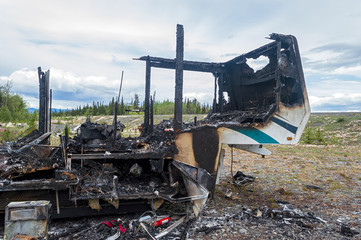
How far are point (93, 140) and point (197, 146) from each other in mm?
2567

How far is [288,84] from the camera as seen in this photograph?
467 centimetres

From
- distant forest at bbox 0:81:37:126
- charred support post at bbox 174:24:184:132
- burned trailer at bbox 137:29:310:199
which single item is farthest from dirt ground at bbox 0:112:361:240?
distant forest at bbox 0:81:37:126

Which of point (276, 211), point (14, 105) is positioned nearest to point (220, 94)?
point (276, 211)

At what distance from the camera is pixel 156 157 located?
4332 millimetres

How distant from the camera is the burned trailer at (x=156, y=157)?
3738 millimetres

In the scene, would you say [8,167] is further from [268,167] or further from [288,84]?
[268,167]

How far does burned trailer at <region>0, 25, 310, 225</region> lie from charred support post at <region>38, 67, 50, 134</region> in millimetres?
30

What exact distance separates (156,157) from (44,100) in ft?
10.5

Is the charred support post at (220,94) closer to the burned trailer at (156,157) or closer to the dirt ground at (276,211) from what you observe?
the burned trailer at (156,157)

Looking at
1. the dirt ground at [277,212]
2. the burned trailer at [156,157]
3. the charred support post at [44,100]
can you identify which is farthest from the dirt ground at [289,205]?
the charred support post at [44,100]

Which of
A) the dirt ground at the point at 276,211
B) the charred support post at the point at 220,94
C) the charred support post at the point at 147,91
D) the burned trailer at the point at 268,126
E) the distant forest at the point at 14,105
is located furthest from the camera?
the distant forest at the point at 14,105

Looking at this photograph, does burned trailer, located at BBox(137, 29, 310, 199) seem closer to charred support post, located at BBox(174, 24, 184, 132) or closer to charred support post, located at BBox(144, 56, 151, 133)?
charred support post, located at BBox(174, 24, 184, 132)

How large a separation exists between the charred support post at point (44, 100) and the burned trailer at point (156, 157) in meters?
0.03

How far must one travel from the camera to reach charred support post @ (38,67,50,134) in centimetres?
568
